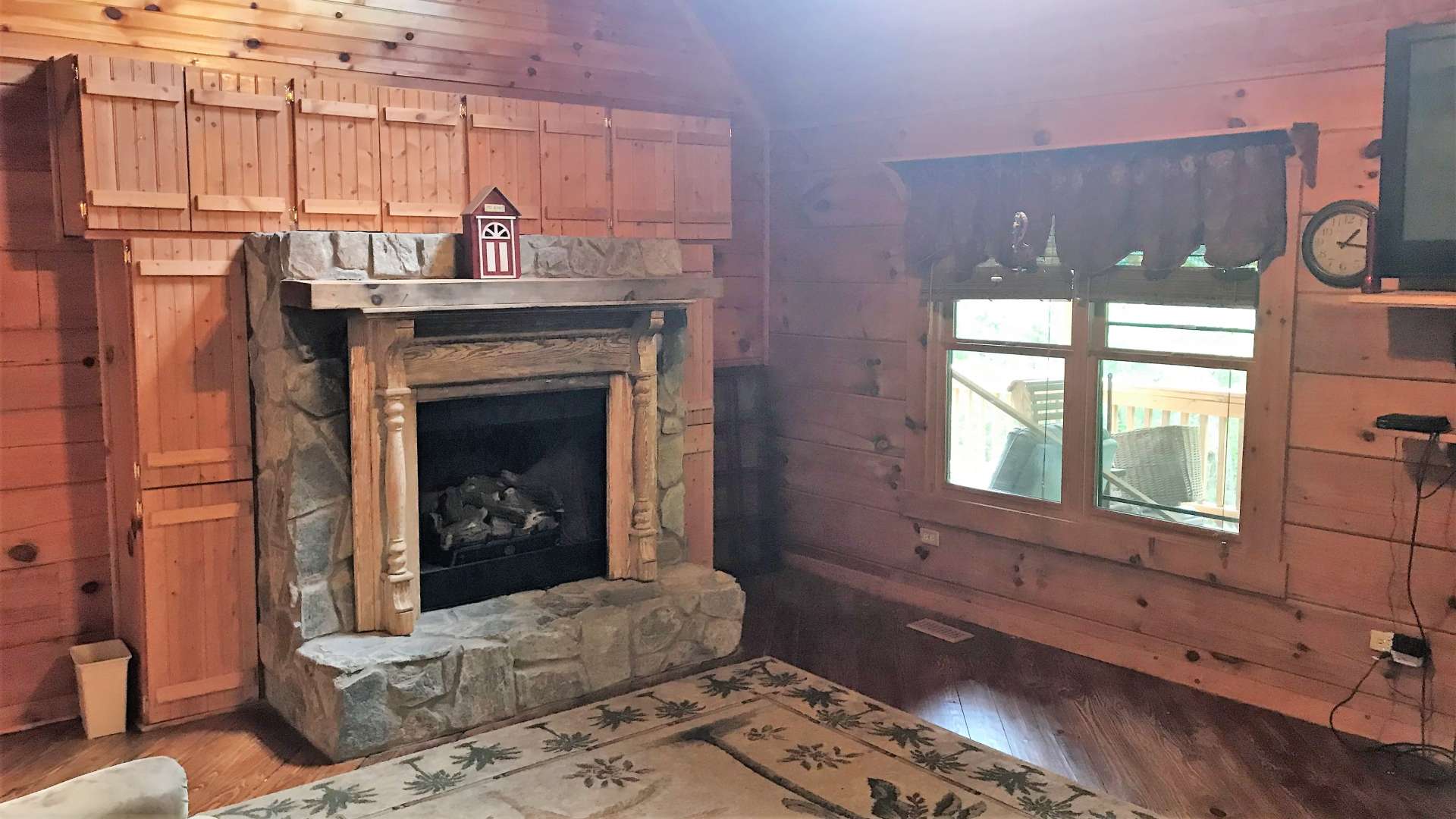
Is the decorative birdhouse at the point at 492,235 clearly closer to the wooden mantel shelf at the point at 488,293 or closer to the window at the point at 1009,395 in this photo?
the wooden mantel shelf at the point at 488,293

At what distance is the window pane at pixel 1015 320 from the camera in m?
4.32

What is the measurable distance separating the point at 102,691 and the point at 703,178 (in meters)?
2.67

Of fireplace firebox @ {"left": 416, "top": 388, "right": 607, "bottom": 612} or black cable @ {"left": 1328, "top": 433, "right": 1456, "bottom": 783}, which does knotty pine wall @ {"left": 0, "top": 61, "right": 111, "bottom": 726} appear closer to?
fireplace firebox @ {"left": 416, "top": 388, "right": 607, "bottom": 612}

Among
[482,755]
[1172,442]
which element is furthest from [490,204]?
[1172,442]

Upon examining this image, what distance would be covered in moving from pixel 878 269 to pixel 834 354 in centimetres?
45

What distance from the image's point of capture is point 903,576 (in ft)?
16.3

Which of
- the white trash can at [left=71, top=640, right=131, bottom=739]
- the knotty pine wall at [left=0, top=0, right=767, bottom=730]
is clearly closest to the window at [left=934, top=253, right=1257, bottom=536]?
the knotty pine wall at [left=0, top=0, right=767, bottom=730]

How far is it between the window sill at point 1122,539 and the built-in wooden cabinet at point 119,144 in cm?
297

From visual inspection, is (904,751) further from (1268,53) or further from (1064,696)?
(1268,53)

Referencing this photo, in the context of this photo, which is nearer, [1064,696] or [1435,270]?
[1435,270]

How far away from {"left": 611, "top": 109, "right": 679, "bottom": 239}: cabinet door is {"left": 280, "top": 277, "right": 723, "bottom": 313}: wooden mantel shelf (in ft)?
1.59

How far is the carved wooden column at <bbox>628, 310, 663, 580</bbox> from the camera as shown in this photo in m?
4.00

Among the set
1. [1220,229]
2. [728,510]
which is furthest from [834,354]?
[1220,229]

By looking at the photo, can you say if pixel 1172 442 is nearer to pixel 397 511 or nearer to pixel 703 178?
pixel 703 178
